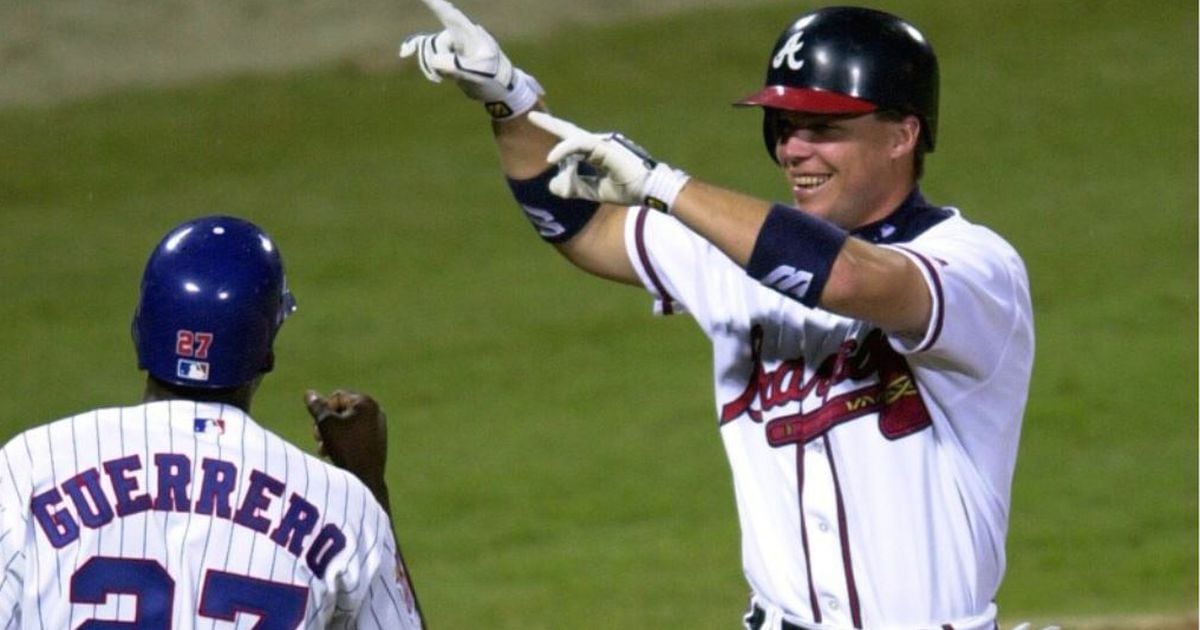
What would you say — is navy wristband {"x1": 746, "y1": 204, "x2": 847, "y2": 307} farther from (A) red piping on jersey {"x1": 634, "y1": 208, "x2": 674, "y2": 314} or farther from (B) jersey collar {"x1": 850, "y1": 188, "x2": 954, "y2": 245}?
(A) red piping on jersey {"x1": 634, "y1": 208, "x2": 674, "y2": 314}

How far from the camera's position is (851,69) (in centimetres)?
461

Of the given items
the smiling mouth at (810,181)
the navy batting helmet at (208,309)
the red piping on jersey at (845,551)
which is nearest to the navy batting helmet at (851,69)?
the smiling mouth at (810,181)

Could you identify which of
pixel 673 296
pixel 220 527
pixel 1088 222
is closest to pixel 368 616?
pixel 220 527

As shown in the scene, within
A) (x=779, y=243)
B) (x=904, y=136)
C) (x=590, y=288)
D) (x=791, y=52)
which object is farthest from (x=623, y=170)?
(x=590, y=288)

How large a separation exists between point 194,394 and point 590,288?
7810mm

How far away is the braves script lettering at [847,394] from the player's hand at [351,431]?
2.66 ft

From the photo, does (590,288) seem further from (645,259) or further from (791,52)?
(791,52)

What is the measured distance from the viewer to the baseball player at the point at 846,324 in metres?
4.15

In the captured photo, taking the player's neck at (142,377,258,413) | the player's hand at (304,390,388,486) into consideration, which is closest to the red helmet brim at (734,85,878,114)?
the player's hand at (304,390,388,486)

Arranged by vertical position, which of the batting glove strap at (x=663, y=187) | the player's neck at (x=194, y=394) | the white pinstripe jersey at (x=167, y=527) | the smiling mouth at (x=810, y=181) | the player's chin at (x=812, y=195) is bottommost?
the white pinstripe jersey at (x=167, y=527)

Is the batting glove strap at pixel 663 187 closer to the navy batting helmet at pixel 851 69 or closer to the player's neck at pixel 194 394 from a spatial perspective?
the navy batting helmet at pixel 851 69

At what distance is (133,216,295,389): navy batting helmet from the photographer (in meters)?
3.73

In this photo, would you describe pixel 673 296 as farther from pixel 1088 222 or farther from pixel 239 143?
pixel 239 143

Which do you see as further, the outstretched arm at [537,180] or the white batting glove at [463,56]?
the outstretched arm at [537,180]
